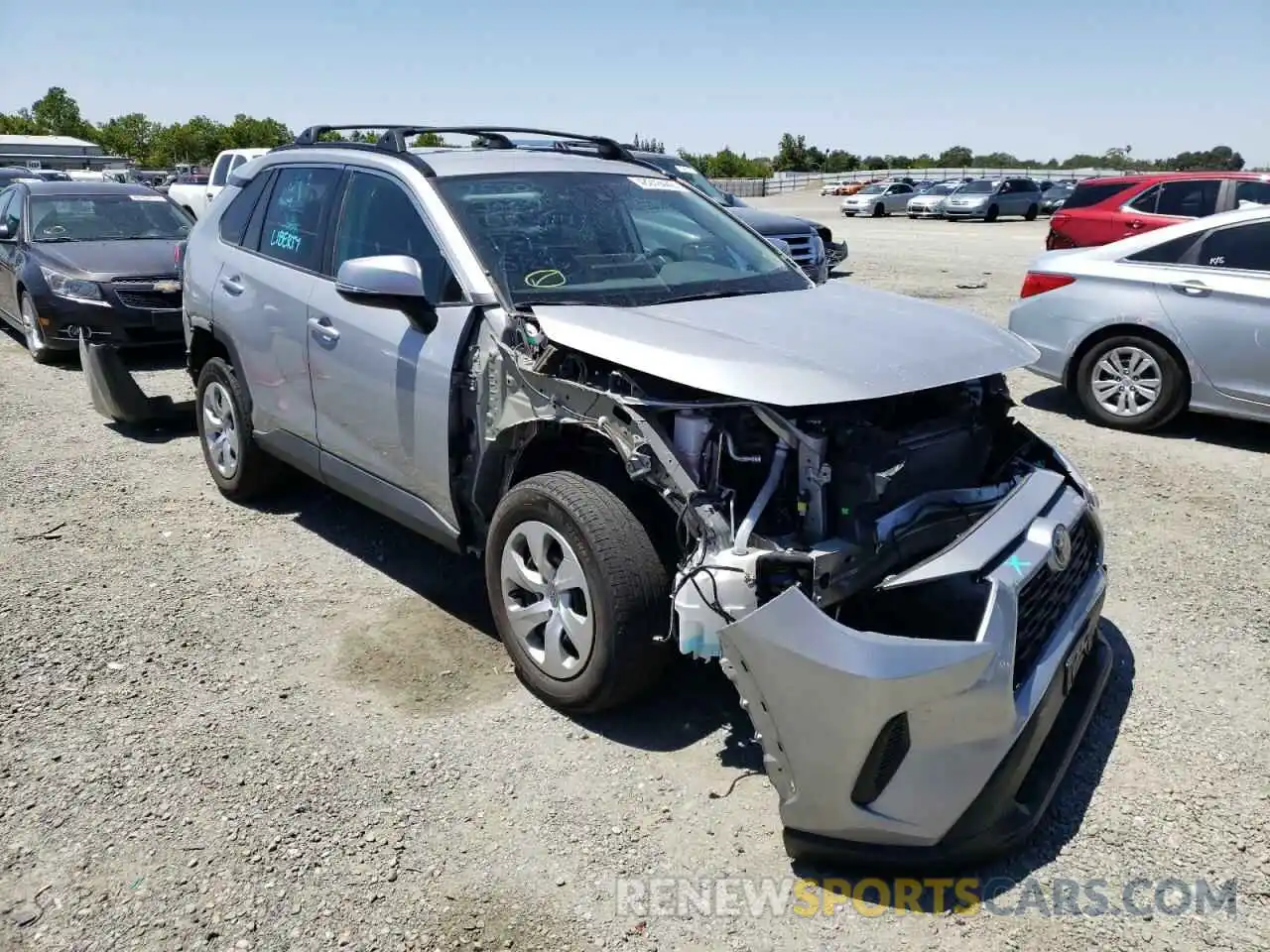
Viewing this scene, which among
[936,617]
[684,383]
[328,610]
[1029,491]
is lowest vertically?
[328,610]

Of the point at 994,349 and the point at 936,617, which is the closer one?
the point at 936,617

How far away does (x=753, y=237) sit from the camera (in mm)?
4715

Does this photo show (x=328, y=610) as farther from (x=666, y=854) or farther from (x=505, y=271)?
(x=666, y=854)

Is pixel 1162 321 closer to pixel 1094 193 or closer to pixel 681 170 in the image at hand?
pixel 681 170

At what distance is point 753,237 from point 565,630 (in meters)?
2.28

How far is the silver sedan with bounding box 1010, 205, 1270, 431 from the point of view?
21.5 feet

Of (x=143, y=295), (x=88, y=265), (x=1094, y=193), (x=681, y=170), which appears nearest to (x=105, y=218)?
(x=88, y=265)

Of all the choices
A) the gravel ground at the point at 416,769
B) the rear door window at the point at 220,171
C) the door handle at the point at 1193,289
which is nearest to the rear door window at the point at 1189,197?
the door handle at the point at 1193,289

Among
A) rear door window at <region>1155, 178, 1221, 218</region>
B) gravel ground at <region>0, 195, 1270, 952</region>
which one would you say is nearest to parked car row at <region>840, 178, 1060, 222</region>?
rear door window at <region>1155, 178, 1221, 218</region>

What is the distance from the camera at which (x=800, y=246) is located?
42.6 feet

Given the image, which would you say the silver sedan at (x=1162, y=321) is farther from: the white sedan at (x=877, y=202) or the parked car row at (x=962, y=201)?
the white sedan at (x=877, y=202)

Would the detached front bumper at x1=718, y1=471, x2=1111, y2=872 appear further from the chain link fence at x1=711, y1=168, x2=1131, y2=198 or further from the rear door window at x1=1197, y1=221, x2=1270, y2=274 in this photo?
the chain link fence at x1=711, y1=168, x2=1131, y2=198

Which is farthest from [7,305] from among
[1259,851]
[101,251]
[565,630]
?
[1259,851]

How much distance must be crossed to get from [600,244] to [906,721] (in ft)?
7.77
